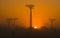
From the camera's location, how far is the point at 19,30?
49.4ft

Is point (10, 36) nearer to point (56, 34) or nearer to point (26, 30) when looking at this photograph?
point (26, 30)

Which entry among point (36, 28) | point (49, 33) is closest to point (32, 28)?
point (36, 28)

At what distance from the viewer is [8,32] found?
49.5ft

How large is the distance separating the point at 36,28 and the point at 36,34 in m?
0.60

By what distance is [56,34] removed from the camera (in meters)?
14.8

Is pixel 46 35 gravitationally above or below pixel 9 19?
below

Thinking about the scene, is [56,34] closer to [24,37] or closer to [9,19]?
[24,37]

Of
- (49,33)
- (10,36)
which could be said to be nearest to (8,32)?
(10,36)

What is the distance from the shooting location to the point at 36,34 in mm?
14875

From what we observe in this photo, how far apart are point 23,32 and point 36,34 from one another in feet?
3.00

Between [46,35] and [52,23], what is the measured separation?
40.6 inches

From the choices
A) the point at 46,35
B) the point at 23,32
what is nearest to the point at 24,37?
the point at 23,32

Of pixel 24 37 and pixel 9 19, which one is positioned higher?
pixel 9 19

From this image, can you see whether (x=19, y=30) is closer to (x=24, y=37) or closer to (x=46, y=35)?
(x=24, y=37)
